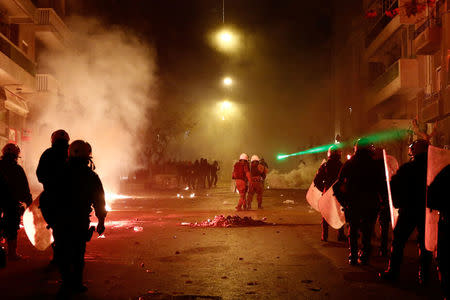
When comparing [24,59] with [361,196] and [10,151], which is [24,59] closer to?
[10,151]

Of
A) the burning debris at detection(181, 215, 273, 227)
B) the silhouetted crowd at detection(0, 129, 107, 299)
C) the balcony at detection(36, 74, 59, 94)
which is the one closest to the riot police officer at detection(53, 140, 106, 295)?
the silhouetted crowd at detection(0, 129, 107, 299)

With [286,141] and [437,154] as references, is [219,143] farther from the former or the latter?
[437,154]

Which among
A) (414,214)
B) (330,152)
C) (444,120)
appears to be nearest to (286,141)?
(444,120)

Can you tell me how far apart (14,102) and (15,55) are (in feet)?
8.55

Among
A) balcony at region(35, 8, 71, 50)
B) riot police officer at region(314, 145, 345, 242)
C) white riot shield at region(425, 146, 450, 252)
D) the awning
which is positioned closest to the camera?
white riot shield at region(425, 146, 450, 252)

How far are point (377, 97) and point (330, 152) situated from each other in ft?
74.7

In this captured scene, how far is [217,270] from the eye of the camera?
6.35 meters

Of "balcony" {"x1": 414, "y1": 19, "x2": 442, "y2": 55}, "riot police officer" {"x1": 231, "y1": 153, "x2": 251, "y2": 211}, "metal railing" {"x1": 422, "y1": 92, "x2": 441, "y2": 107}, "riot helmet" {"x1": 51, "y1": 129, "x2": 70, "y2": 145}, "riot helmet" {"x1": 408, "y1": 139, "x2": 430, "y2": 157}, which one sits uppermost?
"balcony" {"x1": 414, "y1": 19, "x2": 442, "y2": 55}

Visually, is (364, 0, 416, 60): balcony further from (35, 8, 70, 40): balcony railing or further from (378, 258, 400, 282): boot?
(378, 258, 400, 282): boot

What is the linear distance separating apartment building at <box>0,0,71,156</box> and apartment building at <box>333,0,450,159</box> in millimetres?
15383

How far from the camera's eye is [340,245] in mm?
8492

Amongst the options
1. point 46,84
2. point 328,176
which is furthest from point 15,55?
point 328,176

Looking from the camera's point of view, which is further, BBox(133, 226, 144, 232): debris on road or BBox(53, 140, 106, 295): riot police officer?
BBox(133, 226, 144, 232): debris on road

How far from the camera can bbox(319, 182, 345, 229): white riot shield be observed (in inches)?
321
